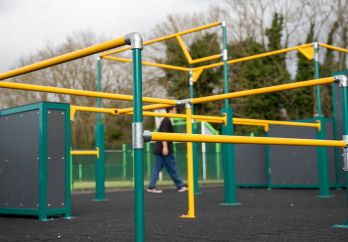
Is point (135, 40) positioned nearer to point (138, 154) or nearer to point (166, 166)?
point (138, 154)

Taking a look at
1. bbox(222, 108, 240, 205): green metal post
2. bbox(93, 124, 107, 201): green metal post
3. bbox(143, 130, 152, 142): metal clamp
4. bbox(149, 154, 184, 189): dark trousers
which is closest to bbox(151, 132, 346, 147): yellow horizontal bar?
bbox(143, 130, 152, 142): metal clamp

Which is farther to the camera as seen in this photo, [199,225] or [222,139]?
[199,225]

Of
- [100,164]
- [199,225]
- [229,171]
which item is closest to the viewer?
[199,225]

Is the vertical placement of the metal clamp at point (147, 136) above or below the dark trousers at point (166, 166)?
above

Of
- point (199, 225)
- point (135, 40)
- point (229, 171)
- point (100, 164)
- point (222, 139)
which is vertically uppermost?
point (135, 40)

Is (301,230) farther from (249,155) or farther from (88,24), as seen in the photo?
(88,24)

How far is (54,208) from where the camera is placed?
521 centimetres

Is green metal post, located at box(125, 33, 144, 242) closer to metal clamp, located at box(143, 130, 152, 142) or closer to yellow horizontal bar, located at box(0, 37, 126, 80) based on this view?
metal clamp, located at box(143, 130, 152, 142)

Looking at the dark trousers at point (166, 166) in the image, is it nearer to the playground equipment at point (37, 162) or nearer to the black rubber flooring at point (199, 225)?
the black rubber flooring at point (199, 225)

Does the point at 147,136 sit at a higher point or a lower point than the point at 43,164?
higher

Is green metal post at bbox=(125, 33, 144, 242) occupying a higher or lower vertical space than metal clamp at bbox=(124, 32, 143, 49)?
lower

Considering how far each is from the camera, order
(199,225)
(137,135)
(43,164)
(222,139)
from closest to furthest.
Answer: (137,135) → (222,139) → (199,225) → (43,164)

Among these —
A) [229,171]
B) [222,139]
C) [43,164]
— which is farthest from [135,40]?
[229,171]

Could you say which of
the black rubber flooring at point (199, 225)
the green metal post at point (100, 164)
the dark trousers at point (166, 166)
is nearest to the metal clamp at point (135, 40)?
the black rubber flooring at point (199, 225)
